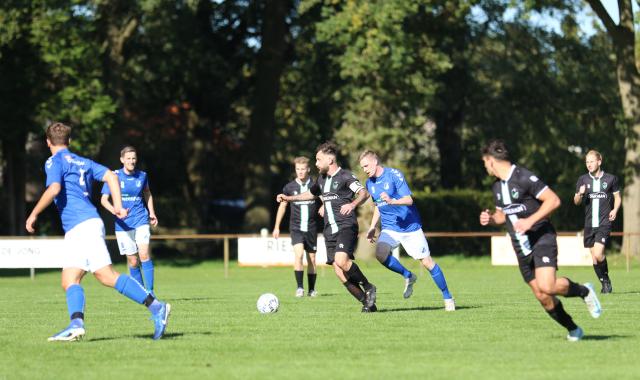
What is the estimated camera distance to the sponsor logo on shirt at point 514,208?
36.7ft

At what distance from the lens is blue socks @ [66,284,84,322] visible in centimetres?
1155

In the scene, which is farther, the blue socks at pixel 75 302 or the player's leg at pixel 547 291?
the blue socks at pixel 75 302

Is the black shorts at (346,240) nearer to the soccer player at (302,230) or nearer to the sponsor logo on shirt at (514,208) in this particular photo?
the soccer player at (302,230)

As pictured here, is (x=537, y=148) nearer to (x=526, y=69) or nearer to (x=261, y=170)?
(x=526, y=69)

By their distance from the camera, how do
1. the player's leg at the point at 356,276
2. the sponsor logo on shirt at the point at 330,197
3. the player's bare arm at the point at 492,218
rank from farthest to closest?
the sponsor logo on shirt at the point at 330,197, the player's leg at the point at 356,276, the player's bare arm at the point at 492,218

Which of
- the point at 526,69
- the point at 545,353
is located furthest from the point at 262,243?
the point at 545,353

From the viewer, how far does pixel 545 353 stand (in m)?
10.6

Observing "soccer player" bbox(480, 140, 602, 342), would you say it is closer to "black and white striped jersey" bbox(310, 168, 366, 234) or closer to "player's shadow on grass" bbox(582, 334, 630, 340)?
"player's shadow on grass" bbox(582, 334, 630, 340)

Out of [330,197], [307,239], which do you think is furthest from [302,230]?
[330,197]

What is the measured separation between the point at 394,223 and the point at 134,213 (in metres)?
4.45

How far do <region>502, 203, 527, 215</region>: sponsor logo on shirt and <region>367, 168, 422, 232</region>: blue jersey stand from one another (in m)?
4.24

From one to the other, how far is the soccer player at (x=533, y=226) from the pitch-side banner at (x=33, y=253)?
1856 cm

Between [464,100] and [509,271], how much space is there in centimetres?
1352

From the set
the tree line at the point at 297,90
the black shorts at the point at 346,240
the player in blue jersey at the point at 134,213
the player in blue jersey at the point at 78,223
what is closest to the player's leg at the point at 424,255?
the black shorts at the point at 346,240
